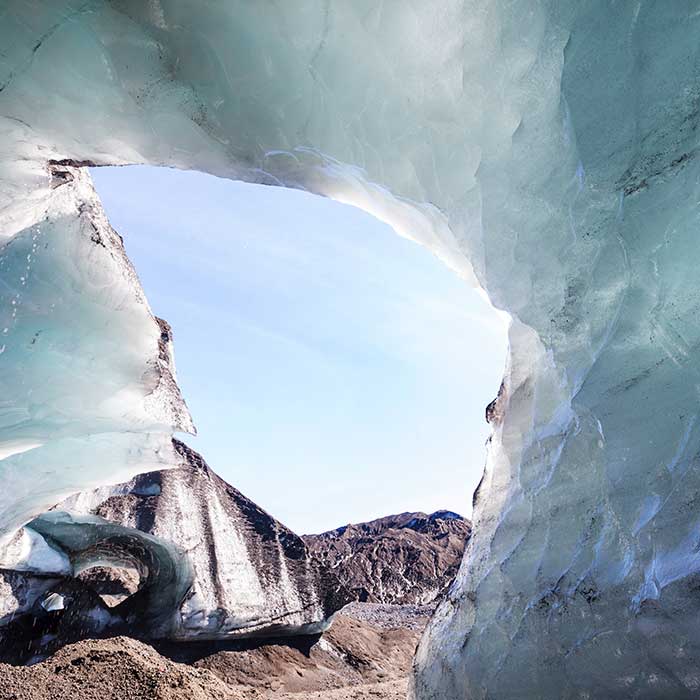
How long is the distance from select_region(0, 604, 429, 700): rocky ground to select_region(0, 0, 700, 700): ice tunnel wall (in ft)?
9.31

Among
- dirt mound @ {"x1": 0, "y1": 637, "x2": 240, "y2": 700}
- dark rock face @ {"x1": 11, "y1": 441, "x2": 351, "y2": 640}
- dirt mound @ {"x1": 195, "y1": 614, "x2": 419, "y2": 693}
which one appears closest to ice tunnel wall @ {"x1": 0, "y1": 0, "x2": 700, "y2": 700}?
dirt mound @ {"x1": 0, "y1": 637, "x2": 240, "y2": 700}

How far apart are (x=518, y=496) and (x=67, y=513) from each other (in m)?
6.26

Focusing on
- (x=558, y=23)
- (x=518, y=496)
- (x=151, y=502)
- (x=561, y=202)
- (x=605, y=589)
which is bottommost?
(x=605, y=589)

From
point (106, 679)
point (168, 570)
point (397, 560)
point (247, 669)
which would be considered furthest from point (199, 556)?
point (397, 560)

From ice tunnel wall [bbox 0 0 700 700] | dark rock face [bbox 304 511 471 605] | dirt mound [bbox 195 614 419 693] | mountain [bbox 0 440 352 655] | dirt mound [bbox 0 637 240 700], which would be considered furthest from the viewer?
dark rock face [bbox 304 511 471 605]

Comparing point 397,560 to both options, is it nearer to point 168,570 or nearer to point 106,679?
point 168,570

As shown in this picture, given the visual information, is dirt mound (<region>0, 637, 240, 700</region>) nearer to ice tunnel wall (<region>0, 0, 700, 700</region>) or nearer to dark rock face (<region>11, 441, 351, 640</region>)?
dark rock face (<region>11, 441, 351, 640</region>)

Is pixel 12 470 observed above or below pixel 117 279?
below

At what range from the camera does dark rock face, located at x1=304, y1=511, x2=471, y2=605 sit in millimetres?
15359

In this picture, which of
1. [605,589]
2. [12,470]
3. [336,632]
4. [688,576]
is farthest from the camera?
[336,632]

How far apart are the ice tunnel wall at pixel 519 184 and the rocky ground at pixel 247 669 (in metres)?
2.84

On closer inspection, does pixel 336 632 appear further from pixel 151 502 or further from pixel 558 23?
pixel 558 23

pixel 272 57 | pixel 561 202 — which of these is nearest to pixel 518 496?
pixel 561 202

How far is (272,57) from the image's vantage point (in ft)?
8.55
